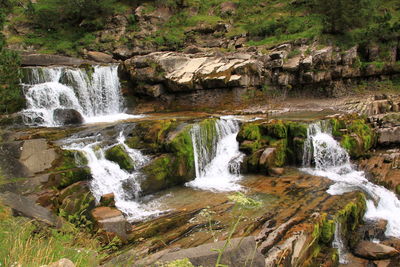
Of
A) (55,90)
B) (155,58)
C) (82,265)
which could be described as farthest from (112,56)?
(82,265)

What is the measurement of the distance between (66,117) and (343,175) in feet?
39.0

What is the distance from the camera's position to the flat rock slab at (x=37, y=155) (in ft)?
27.8

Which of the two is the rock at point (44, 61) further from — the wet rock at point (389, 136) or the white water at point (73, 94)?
the wet rock at point (389, 136)

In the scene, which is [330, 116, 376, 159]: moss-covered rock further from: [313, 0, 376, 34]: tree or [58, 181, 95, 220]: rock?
[58, 181, 95, 220]: rock

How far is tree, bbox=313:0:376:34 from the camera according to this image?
56.9 ft

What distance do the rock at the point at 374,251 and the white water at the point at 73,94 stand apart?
11.8 m

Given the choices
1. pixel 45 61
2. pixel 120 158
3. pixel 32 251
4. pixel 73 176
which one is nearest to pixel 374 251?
pixel 32 251

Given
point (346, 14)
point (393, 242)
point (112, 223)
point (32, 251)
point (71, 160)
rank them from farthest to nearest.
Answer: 1. point (346, 14)
2. point (71, 160)
3. point (393, 242)
4. point (112, 223)
5. point (32, 251)

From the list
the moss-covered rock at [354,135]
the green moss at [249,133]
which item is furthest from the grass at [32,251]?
the moss-covered rock at [354,135]

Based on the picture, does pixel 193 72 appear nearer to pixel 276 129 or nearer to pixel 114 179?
pixel 276 129

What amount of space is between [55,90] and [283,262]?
45.3 ft

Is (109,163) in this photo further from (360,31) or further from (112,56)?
(360,31)

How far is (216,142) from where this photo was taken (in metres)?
12.1

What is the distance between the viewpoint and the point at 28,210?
511cm
